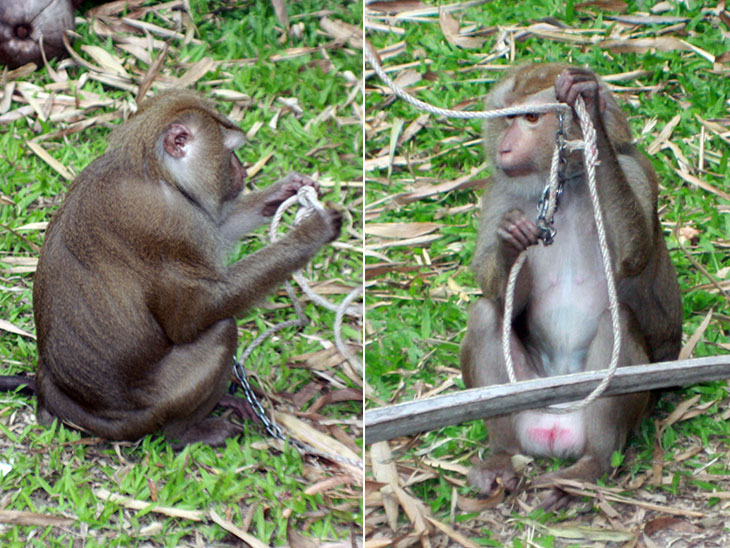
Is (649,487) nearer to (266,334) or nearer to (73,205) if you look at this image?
(266,334)

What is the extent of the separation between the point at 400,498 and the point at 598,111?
1.19 m

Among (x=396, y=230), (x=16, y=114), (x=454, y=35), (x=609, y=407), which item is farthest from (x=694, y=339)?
(x=16, y=114)

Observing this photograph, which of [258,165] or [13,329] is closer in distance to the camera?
[13,329]

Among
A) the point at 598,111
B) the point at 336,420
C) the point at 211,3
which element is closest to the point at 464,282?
the point at 336,420

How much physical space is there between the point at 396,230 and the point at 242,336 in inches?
37.1

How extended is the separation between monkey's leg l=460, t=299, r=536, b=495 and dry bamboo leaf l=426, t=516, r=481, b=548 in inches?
13.5

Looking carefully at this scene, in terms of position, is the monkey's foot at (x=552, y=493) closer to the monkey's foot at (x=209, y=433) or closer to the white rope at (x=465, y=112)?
the white rope at (x=465, y=112)

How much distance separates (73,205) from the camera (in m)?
3.46

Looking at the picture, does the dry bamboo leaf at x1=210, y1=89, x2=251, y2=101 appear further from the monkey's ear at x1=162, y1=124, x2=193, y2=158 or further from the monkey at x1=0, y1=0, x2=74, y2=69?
the monkey's ear at x1=162, y1=124, x2=193, y2=158

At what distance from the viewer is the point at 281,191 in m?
3.81

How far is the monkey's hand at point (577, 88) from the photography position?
2.70 m

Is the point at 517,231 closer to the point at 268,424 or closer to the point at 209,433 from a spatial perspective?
the point at 268,424

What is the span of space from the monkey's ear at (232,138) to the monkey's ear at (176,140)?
180 millimetres

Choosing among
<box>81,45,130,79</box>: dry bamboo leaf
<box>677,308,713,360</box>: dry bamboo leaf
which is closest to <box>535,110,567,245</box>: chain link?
<box>677,308,713,360</box>: dry bamboo leaf
